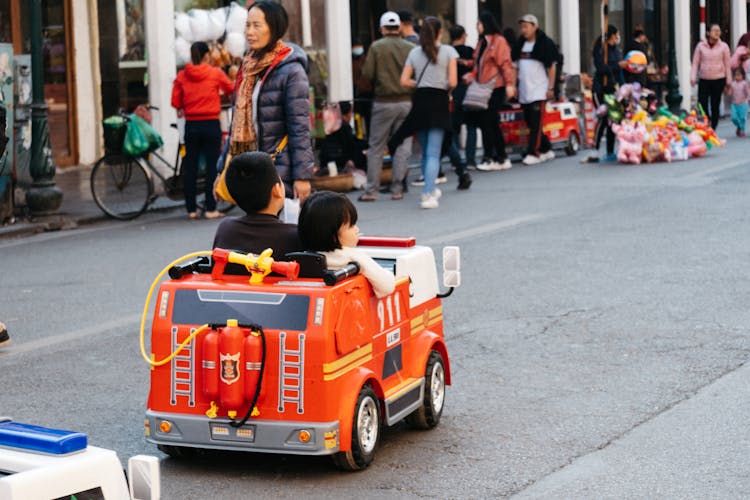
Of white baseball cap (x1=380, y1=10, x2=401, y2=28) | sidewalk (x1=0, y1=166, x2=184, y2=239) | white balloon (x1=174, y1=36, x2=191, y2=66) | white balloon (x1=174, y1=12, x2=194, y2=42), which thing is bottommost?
sidewalk (x1=0, y1=166, x2=184, y2=239)

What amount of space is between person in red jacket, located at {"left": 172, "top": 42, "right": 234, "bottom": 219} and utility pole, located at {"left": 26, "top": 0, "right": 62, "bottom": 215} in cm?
132

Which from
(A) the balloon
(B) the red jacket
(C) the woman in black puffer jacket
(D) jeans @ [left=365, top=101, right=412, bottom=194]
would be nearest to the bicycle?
(B) the red jacket

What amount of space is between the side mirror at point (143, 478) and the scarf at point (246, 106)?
5055mm

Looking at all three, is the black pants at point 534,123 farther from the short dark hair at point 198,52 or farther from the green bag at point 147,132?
the green bag at point 147,132

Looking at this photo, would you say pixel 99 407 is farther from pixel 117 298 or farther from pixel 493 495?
pixel 117 298

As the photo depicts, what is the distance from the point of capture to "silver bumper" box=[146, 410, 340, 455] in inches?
206

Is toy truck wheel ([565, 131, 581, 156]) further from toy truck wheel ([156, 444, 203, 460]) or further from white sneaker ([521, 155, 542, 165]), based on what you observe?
toy truck wheel ([156, 444, 203, 460])

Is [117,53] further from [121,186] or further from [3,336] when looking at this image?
[3,336]

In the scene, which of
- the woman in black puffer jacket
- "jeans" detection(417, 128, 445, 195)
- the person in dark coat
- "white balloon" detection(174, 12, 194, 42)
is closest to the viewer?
the woman in black puffer jacket

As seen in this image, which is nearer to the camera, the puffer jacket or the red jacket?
the puffer jacket

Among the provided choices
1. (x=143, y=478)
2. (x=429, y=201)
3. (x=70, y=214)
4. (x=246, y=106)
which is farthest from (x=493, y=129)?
(x=143, y=478)

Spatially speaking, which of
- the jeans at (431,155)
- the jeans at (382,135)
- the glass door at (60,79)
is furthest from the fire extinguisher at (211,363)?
the glass door at (60,79)

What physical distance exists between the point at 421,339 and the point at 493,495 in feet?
3.40

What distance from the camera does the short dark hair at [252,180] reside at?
5.78 metres
